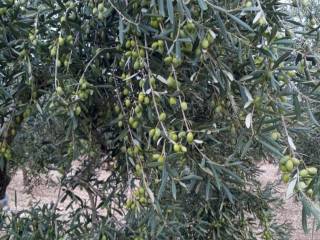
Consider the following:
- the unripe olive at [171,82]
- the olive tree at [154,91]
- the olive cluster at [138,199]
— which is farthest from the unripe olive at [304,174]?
the olive cluster at [138,199]

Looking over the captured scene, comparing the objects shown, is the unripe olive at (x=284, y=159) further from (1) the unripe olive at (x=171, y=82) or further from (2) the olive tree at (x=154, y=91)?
(1) the unripe olive at (x=171, y=82)

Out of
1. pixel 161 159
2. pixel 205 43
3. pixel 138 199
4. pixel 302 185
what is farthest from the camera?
pixel 138 199

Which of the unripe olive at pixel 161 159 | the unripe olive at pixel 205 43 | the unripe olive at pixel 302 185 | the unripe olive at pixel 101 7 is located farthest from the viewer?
the unripe olive at pixel 101 7

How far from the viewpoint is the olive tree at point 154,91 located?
1276 mm

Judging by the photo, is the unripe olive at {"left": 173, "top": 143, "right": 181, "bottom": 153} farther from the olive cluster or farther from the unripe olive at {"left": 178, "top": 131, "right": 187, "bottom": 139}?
the olive cluster

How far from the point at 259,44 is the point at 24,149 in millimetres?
1914

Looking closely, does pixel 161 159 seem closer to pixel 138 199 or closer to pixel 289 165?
pixel 138 199

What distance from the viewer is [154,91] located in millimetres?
1416

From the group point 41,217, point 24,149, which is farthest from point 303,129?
point 24,149

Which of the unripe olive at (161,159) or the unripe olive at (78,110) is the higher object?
the unripe olive at (78,110)

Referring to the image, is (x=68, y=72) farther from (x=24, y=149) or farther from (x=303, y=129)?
(x=24, y=149)

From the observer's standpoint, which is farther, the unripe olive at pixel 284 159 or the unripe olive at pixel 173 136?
the unripe olive at pixel 173 136

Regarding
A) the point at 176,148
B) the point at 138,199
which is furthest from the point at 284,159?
the point at 138,199

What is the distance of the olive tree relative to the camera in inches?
50.3
